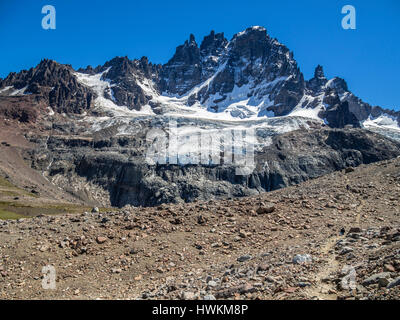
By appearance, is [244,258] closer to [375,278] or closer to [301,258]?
[301,258]

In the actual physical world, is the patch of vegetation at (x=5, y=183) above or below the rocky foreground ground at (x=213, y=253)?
above

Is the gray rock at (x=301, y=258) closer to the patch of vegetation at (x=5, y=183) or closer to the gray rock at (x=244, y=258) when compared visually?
the gray rock at (x=244, y=258)

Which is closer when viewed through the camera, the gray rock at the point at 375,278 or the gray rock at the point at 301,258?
the gray rock at the point at 375,278

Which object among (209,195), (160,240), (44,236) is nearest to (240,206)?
(160,240)

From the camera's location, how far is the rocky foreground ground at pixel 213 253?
13.4 metres

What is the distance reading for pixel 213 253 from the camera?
19.2 m

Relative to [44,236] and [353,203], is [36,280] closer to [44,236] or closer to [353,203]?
[44,236]

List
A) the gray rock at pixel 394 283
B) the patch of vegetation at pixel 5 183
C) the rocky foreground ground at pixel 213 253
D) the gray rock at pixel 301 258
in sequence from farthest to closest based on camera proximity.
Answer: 1. the patch of vegetation at pixel 5 183
2. the gray rock at pixel 301 258
3. the rocky foreground ground at pixel 213 253
4. the gray rock at pixel 394 283

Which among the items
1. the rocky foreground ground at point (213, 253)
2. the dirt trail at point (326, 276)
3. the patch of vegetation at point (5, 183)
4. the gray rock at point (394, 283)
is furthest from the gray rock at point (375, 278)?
the patch of vegetation at point (5, 183)

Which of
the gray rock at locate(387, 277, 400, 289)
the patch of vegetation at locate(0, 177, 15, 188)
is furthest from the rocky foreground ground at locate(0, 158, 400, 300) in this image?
the patch of vegetation at locate(0, 177, 15, 188)

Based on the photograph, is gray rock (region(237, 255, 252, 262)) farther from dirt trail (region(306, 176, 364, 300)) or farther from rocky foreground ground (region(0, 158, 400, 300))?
dirt trail (region(306, 176, 364, 300))

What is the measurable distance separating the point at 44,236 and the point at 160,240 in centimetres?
653

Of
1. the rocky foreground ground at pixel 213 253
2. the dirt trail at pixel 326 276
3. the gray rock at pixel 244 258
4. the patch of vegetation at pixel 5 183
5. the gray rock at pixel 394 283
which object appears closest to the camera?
the gray rock at pixel 394 283

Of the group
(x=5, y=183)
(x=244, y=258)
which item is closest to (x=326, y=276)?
(x=244, y=258)
